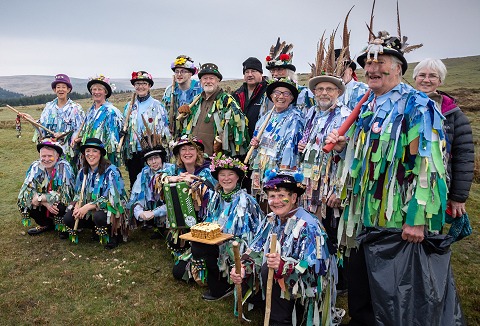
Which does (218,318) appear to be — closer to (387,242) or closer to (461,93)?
(387,242)

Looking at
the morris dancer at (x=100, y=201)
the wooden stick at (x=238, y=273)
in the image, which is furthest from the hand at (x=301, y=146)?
the morris dancer at (x=100, y=201)

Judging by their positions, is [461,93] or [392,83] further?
[461,93]

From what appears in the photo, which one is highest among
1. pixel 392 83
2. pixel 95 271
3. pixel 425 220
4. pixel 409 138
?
pixel 392 83

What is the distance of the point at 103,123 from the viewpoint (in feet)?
21.5

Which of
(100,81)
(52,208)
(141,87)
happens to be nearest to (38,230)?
(52,208)

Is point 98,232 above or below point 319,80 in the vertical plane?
below

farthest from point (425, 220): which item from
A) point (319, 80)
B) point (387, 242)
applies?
point (319, 80)

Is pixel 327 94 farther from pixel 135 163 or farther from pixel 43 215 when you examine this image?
pixel 43 215

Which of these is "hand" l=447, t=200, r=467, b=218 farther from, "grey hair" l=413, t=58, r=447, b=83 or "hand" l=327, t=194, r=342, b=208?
"grey hair" l=413, t=58, r=447, b=83

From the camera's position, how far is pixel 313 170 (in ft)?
13.7

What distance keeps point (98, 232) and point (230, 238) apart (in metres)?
2.60

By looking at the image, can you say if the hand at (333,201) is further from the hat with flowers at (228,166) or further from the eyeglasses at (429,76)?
the eyeglasses at (429,76)

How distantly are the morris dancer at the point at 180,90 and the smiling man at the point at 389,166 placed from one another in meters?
3.70

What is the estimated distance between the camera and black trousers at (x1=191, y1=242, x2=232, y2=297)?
4320 millimetres
